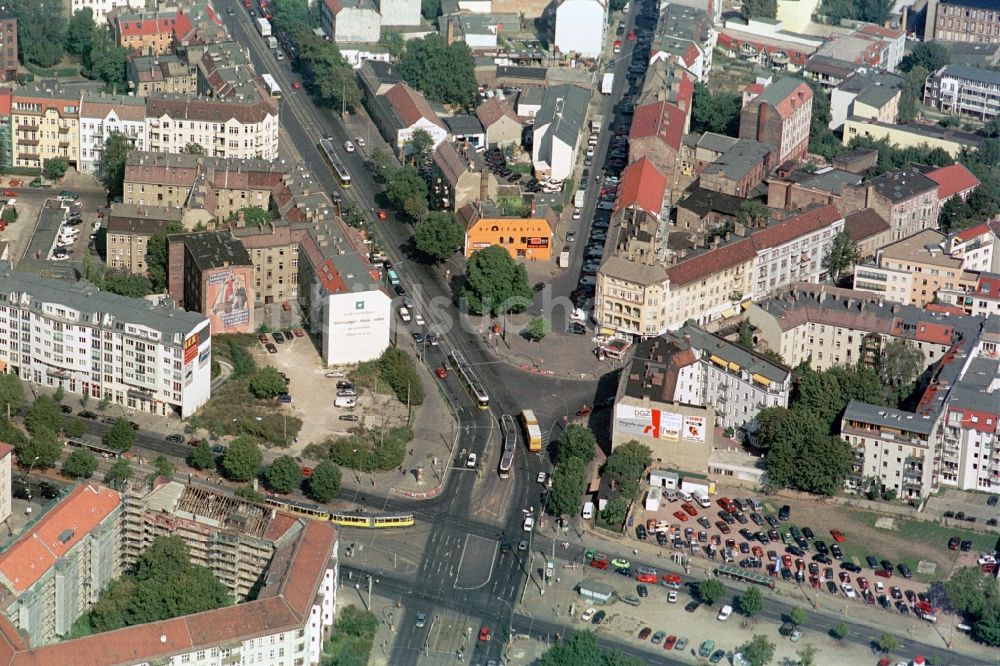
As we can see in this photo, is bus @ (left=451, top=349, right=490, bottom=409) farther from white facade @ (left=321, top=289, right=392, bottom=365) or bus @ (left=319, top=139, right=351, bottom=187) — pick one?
bus @ (left=319, top=139, right=351, bottom=187)

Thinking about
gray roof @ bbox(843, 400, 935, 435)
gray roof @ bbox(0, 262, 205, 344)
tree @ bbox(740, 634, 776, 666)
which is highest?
gray roof @ bbox(0, 262, 205, 344)

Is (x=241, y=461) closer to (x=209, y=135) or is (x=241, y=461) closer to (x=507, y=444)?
(x=507, y=444)

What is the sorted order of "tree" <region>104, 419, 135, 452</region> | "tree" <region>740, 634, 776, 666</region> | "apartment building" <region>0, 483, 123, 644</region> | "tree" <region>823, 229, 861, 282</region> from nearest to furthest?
"apartment building" <region>0, 483, 123, 644</region> < "tree" <region>740, 634, 776, 666</region> < "tree" <region>104, 419, 135, 452</region> < "tree" <region>823, 229, 861, 282</region>

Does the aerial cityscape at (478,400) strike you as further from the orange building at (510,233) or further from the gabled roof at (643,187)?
the gabled roof at (643,187)

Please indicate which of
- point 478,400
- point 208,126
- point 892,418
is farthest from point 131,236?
point 892,418

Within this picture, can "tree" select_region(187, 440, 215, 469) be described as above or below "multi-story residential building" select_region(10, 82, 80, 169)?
below

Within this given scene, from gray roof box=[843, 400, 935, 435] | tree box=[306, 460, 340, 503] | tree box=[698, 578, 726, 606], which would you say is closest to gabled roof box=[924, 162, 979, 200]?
gray roof box=[843, 400, 935, 435]

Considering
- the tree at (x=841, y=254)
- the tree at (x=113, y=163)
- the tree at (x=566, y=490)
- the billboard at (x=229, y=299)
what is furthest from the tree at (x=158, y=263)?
the tree at (x=841, y=254)
